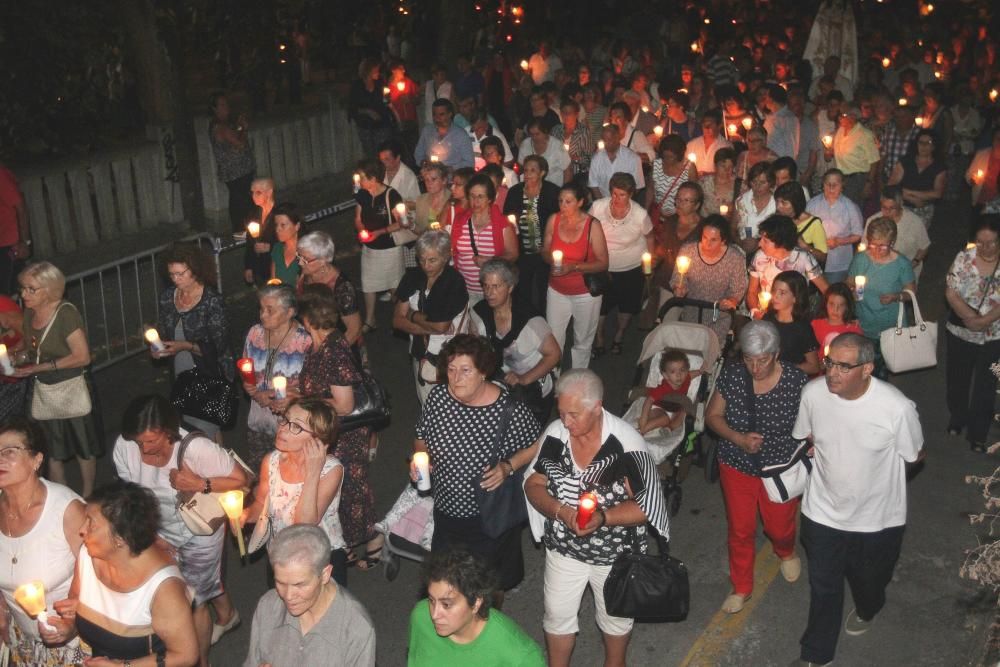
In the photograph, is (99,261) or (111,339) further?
(99,261)

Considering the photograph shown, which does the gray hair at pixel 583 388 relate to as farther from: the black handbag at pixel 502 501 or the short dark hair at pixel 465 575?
the short dark hair at pixel 465 575

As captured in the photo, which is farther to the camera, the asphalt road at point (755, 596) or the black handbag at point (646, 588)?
the asphalt road at point (755, 596)

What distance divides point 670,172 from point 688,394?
Result: 13.2ft

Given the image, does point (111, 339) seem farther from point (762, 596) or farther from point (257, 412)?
point (762, 596)

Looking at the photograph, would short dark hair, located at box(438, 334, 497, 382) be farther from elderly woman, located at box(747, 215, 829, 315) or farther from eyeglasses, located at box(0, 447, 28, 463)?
elderly woman, located at box(747, 215, 829, 315)

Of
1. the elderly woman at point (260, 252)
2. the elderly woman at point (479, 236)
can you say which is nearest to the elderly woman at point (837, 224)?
the elderly woman at point (479, 236)

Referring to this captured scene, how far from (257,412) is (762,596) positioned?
321 centimetres

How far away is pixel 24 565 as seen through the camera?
17.4 ft

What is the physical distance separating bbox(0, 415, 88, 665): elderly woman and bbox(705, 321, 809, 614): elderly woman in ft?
11.1

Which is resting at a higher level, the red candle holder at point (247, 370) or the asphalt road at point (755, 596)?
the red candle holder at point (247, 370)

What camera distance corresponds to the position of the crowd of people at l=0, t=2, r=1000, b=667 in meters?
4.94

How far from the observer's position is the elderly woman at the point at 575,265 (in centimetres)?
916

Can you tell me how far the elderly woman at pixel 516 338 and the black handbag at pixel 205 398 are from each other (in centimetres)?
174

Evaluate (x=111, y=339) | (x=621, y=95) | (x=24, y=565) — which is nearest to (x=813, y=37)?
(x=621, y=95)
